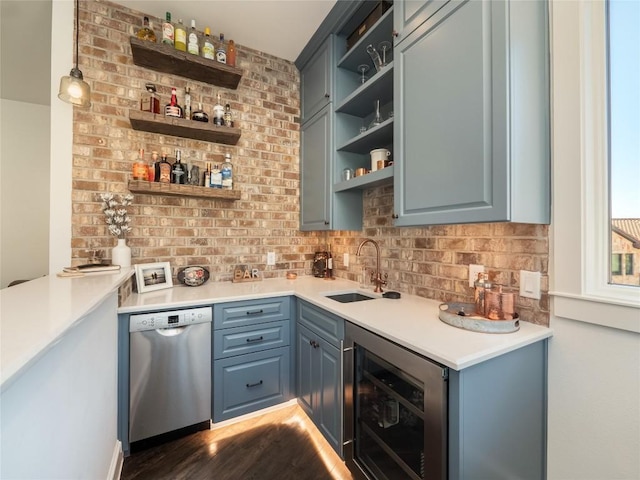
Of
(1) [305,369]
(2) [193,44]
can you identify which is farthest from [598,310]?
(2) [193,44]

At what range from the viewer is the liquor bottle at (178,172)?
2078 mm

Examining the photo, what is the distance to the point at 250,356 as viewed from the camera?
190 centimetres

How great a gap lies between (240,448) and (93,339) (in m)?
1.14

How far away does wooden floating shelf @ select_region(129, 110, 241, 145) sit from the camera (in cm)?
191

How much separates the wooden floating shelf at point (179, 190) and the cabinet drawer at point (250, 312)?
89 cm

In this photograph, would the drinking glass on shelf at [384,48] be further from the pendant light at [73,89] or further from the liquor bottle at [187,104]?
the pendant light at [73,89]

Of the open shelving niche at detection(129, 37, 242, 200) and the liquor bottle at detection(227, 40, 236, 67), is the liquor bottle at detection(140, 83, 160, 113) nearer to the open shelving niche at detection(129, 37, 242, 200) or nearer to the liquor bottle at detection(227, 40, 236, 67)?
the open shelving niche at detection(129, 37, 242, 200)

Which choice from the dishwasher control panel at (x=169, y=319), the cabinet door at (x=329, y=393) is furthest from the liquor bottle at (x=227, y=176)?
the cabinet door at (x=329, y=393)

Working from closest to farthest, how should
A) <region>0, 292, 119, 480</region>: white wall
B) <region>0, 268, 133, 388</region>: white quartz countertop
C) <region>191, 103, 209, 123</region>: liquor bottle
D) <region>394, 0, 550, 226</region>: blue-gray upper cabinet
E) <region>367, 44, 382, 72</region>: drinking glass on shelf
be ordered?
<region>0, 268, 133, 388</region>: white quartz countertop < <region>0, 292, 119, 480</region>: white wall < <region>394, 0, 550, 226</region>: blue-gray upper cabinet < <region>367, 44, 382, 72</region>: drinking glass on shelf < <region>191, 103, 209, 123</region>: liquor bottle

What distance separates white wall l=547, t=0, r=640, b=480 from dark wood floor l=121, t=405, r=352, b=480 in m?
1.11

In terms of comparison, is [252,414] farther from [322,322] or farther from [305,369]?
[322,322]

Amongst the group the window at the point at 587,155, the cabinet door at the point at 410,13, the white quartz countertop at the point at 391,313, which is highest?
the cabinet door at the point at 410,13

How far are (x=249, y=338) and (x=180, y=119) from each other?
1693 mm

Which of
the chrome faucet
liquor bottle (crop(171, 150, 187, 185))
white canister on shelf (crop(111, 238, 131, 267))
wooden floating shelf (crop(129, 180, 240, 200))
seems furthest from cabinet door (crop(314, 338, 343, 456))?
liquor bottle (crop(171, 150, 187, 185))
